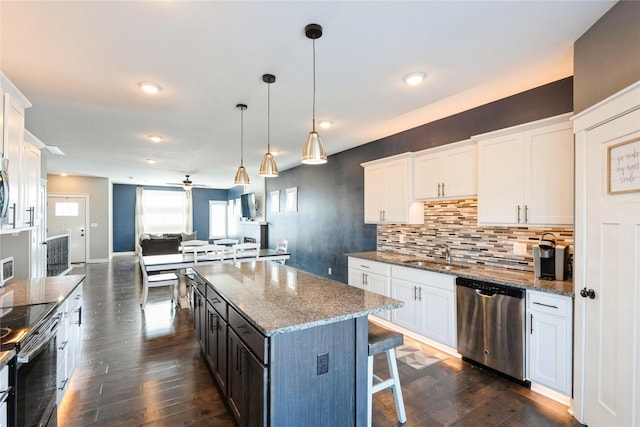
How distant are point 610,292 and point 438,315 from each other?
1.48m

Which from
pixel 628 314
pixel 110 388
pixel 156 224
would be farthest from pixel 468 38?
pixel 156 224

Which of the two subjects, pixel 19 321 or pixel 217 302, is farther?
pixel 217 302

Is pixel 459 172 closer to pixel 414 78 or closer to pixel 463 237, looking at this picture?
pixel 463 237

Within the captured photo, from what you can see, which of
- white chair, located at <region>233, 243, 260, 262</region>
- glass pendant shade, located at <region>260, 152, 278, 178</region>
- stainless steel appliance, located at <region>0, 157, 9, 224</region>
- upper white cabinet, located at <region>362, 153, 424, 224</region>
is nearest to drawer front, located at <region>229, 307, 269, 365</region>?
glass pendant shade, located at <region>260, 152, 278, 178</region>

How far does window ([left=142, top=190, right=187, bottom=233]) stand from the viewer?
10953 mm

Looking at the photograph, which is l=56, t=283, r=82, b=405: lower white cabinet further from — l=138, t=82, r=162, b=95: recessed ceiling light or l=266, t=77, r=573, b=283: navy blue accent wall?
l=266, t=77, r=573, b=283: navy blue accent wall

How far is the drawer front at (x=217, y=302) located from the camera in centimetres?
213

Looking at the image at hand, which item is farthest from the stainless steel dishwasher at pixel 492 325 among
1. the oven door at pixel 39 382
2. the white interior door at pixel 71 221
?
the white interior door at pixel 71 221

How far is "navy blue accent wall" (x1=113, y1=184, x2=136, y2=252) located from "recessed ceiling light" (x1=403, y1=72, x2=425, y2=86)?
35.8 feet

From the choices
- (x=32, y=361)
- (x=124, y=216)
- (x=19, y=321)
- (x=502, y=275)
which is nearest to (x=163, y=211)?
(x=124, y=216)

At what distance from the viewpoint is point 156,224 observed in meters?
11.1

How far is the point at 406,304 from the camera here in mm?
3395

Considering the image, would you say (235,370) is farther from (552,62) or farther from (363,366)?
(552,62)

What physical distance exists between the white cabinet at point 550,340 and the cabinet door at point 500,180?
0.75 meters
